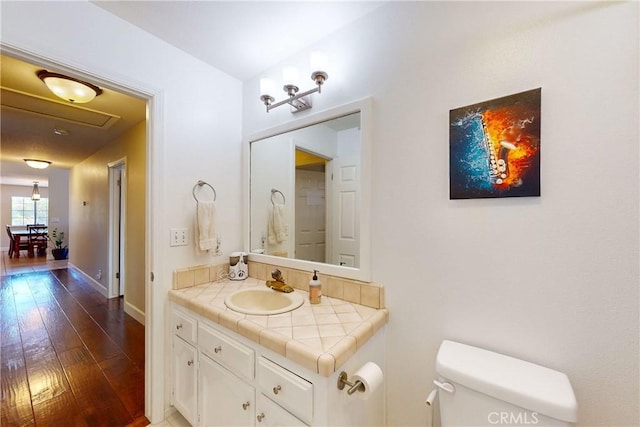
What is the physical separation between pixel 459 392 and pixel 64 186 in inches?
371

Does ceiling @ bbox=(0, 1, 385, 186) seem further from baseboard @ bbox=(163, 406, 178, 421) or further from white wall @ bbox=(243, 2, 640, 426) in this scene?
baseboard @ bbox=(163, 406, 178, 421)

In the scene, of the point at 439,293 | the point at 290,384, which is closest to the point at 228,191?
the point at 290,384

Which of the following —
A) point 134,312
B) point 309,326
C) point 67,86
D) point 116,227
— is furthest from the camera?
point 116,227

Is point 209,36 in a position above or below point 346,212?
above

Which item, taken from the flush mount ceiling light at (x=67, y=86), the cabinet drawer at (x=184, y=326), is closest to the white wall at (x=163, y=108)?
the cabinet drawer at (x=184, y=326)

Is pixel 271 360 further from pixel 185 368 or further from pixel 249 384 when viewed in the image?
pixel 185 368

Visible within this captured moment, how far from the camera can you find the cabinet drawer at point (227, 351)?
1.15 meters

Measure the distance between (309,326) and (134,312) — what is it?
3.08m

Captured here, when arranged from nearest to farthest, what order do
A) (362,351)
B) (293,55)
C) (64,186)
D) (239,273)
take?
1. (362,351)
2. (293,55)
3. (239,273)
4. (64,186)

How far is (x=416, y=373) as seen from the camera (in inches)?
49.5

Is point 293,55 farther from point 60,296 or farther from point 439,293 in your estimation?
point 60,296

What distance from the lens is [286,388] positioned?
39.5 inches

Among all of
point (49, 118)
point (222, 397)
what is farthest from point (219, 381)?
point (49, 118)

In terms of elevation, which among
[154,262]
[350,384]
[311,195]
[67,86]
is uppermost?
[67,86]
